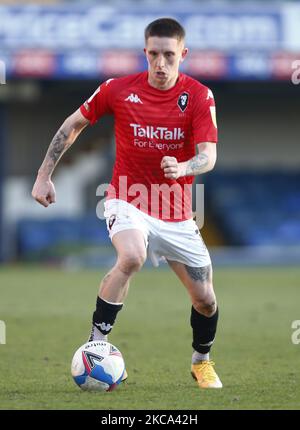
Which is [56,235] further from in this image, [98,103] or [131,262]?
[131,262]

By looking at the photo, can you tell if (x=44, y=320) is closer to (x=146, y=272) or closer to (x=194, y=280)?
(x=194, y=280)

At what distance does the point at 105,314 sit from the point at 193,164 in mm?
1180

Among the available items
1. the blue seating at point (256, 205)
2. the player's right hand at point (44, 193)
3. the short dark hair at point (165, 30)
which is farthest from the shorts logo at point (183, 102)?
the blue seating at point (256, 205)

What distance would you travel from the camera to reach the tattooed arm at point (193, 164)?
6953 mm

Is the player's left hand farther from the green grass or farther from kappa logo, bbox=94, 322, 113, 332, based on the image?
the green grass

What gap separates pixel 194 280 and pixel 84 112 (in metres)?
1.45

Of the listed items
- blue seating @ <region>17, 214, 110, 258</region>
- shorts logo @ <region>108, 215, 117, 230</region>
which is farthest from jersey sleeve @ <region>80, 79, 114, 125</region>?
blue seating @ <region>17, 214, 110, 258</region>

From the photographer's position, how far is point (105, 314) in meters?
7.30

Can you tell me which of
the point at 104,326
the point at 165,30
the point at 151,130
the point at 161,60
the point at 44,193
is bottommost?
the point at 104,326

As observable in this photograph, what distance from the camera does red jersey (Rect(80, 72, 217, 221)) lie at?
764 cm

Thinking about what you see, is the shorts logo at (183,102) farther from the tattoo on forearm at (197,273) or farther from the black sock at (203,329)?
the black sock at (203,329)

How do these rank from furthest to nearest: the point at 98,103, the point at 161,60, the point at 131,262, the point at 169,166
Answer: the point at 98,103 < the point at 161,60 < the point at 131,262 < the point at 169,166

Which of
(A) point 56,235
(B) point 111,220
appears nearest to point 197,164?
(B) point 111,220

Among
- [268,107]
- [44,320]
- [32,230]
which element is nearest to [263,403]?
[44,320]
